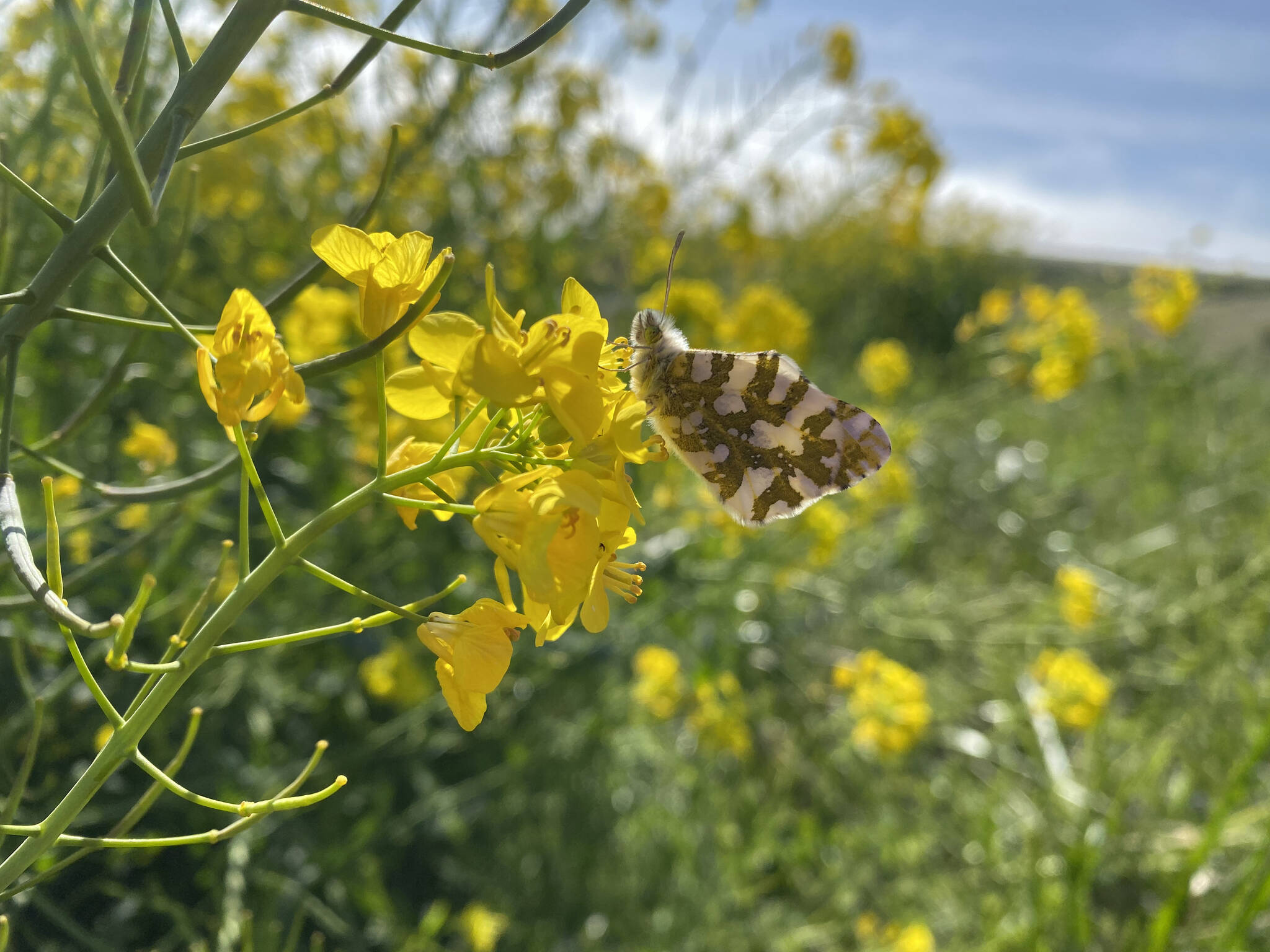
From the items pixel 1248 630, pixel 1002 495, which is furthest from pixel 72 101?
pixel 1002 495

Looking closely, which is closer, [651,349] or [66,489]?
[651,349]

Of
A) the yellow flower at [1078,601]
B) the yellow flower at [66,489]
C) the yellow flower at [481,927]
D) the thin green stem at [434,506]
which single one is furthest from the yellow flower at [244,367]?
the yellow flower at [1078,601]

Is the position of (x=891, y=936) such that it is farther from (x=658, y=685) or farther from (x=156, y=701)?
(x=156, y=701)

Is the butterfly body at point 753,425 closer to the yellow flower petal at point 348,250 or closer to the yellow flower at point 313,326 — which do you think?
the yellow flower petal at point 348,250

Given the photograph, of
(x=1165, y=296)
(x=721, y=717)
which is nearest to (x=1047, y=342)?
(x=1165, y=296)

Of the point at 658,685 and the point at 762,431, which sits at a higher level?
the point at 762,431

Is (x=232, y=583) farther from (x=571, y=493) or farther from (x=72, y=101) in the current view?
(x=571, y=493)

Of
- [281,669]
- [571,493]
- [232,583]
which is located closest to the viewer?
[571,493]
